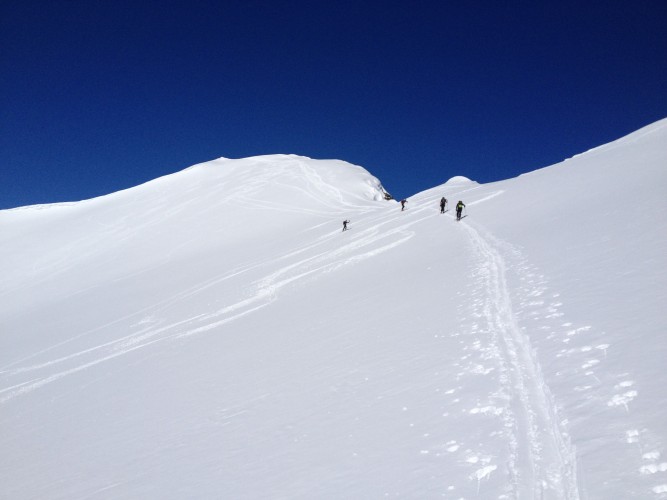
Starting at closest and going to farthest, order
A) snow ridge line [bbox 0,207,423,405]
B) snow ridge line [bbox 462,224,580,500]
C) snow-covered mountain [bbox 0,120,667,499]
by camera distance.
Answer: snow ridge line [bbox 462,224,580,500]
snow-covered mountain [bbox 0,120,667,499]
snow ridge line [bbox 0,207,423,405]

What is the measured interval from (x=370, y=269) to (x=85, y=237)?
45.4 meters

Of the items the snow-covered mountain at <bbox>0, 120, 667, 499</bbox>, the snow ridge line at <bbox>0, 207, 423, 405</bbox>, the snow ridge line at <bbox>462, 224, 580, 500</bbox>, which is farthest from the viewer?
the snow ridge line at <bbox>0, 207, 423, 405</bbox>

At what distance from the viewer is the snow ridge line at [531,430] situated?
4043 mm

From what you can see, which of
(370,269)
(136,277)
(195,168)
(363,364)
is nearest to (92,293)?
(136,277)

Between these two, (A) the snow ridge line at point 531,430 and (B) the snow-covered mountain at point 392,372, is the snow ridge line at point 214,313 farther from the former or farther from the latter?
(A) the snow ridge line at point 531,430

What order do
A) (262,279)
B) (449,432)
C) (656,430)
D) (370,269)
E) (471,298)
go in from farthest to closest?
(262,279)
(370,269)
(471,298)
(449,432)
(656,430)

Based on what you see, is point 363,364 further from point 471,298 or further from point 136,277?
point 136,277

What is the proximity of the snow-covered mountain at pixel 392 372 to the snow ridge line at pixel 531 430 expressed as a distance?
0.9 inches

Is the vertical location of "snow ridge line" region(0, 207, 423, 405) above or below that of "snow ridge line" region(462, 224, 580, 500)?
above

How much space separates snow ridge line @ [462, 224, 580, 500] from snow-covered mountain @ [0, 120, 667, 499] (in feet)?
0.08

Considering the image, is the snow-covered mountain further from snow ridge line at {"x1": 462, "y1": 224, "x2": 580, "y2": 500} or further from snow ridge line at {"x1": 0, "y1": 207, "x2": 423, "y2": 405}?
snow ridge line at {"x1": 0, "y1": 207, "x2": 423, "y2": 405}

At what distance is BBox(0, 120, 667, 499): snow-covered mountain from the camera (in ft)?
15.3

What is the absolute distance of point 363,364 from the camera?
26.7 feet

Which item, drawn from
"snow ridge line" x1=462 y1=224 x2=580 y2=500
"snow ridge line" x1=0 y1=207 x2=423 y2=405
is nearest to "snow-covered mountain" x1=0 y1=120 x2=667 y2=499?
"snow ridge line" x1=462 y1=224 x2=580 y2=500
